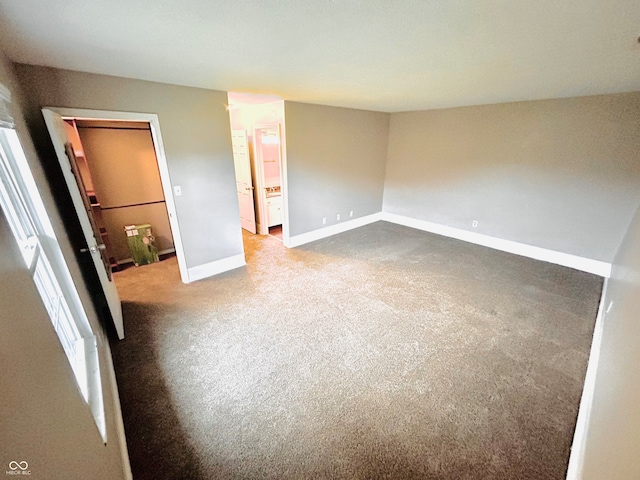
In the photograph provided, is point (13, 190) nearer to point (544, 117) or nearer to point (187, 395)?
point (187, 395)

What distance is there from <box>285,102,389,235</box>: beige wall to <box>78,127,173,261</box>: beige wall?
2.07 m

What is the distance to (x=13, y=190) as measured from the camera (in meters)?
1.38

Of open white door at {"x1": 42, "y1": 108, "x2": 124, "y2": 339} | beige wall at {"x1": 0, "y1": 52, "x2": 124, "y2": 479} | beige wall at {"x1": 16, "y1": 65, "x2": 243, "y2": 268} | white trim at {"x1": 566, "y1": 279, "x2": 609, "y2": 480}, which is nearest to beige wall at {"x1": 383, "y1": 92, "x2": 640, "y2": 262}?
white trim at {"x1": 566, "y1": 279, "x2": 609, "y2": 480}

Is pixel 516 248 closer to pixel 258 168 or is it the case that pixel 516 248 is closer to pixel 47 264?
pixel 258 168

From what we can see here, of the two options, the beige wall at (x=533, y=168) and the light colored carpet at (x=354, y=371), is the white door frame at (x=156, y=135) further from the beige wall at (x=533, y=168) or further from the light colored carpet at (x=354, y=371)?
the beige wall at (x=533, y=168)

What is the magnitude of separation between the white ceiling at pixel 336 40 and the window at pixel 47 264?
0.61m

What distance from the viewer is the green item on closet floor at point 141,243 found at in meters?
3.63

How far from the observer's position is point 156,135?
8.82ft

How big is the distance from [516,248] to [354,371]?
3741mm

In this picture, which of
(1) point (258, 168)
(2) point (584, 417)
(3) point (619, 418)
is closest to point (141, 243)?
(1) point (258, 168)

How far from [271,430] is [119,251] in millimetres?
3521

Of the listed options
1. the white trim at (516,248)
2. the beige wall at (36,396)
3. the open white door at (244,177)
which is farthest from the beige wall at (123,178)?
the white trim at (516,248)

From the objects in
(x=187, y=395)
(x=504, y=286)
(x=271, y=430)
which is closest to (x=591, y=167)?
(x=504, y=286)

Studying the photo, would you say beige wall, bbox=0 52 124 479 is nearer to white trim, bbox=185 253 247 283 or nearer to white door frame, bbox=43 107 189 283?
white door frame, bbox=43 107 189 283
